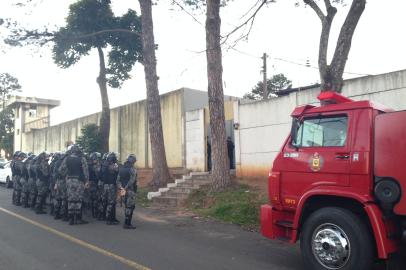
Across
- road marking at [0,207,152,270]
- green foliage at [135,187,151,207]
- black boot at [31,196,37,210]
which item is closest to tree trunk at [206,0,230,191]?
green foliage at [135,187,151,207]

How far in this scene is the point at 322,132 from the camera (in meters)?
6.52

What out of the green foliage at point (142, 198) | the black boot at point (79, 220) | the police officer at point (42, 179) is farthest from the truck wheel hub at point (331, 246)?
the green foliage at point (142, 198)

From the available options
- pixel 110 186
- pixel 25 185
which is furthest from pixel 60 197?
pixel 25 185

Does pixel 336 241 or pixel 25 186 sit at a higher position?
pixel 25 186

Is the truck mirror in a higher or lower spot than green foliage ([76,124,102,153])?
lower

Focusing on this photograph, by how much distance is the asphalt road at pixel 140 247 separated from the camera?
22.3 feet

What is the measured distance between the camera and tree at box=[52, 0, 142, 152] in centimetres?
2095

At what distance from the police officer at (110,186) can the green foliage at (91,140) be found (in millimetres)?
11422

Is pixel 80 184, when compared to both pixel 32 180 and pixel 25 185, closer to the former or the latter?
pixel 32 180

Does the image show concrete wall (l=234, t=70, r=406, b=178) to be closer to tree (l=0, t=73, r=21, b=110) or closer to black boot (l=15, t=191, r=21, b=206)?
black boot (l=15, t=191, r=21, b=206)

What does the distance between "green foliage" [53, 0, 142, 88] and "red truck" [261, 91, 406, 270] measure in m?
15.5

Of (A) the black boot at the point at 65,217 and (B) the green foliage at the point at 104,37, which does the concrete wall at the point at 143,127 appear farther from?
(A) the black boot at the point at 65,217

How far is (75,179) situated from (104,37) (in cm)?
1215

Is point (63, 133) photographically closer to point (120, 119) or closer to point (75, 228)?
point (120, 119)
